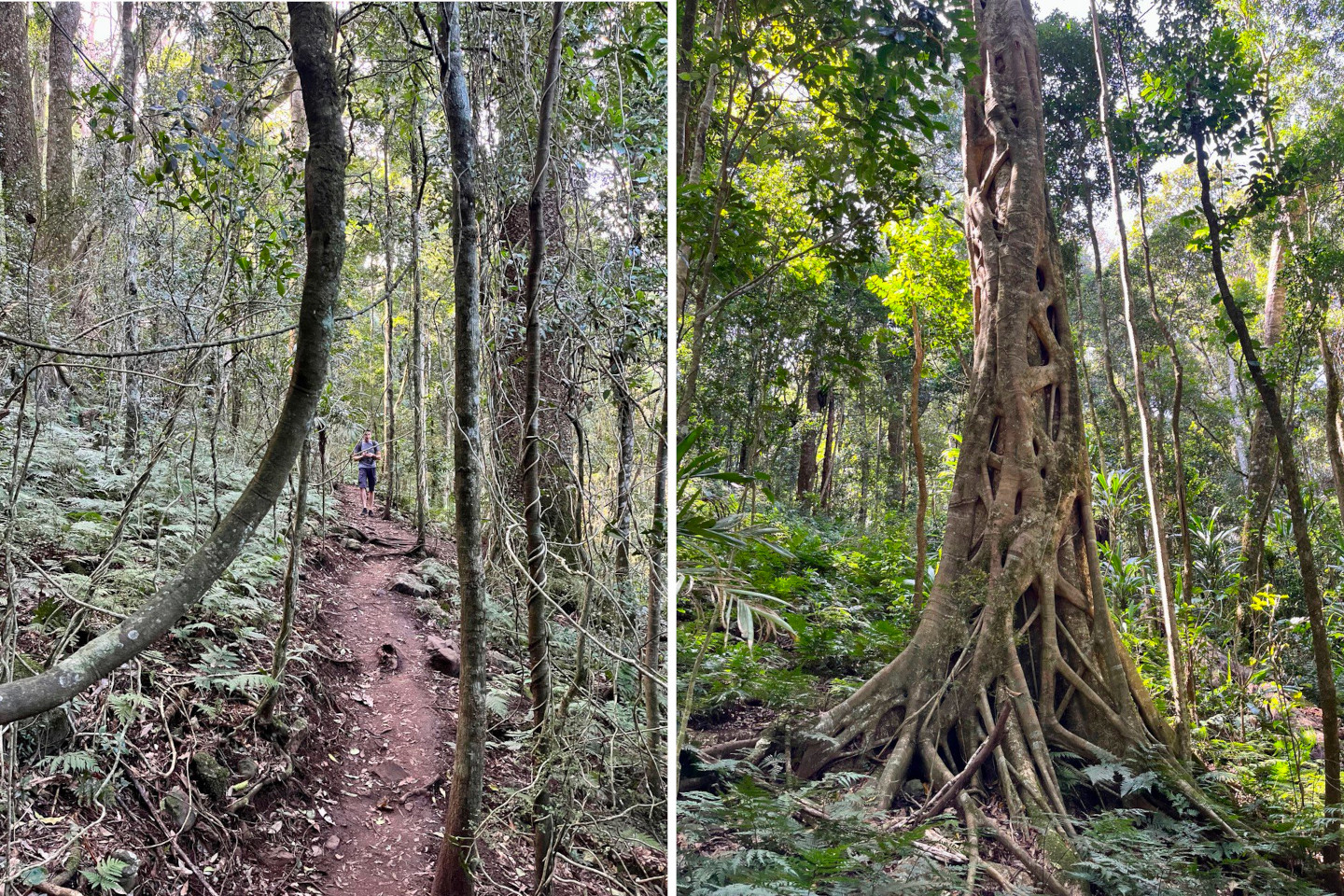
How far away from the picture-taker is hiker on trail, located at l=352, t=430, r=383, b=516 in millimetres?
6427

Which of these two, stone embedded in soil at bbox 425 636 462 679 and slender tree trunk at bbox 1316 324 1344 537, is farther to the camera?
stone embedded in soil at bbox 425 636 462 679

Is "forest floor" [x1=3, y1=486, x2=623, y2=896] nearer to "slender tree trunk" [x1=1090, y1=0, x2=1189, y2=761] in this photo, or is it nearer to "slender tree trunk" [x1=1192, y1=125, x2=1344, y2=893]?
"slender tree trunk" [x1=1090, y1=0, x2=1189, y2=761]

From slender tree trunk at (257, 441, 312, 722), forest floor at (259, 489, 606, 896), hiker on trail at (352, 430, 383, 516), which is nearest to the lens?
forest floor at (259, 489, 606, 896)

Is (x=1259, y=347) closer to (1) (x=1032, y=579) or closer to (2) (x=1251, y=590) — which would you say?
(2) (x=1251, y=590)

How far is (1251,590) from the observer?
4.26ft

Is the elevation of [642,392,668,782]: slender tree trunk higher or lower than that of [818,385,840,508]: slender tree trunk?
lower

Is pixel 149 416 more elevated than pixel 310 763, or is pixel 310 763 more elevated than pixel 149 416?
pixel 149 416

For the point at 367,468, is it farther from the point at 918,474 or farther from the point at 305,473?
the point at 918,474

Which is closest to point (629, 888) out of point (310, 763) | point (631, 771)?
point (631, 771)

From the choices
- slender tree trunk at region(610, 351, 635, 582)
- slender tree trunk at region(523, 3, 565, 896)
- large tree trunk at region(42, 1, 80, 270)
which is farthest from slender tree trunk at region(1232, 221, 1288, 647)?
large tree trunk at region(42, 1, 80, 270)

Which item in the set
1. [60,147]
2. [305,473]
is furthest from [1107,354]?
[60,147]

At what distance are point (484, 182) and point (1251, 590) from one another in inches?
102

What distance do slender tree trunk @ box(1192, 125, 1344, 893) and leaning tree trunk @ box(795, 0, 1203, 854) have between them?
0.24 meters

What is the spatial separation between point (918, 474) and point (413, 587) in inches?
169
